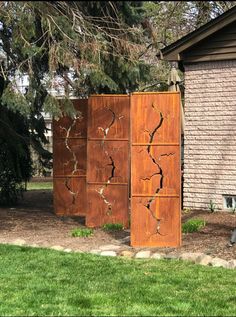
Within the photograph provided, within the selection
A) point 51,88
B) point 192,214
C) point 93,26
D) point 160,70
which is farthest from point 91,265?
point 160,70

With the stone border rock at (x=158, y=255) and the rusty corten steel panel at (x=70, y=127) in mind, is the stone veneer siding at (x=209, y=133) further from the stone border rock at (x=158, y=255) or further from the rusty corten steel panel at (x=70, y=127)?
the stone border rock at (x=158, y=255)

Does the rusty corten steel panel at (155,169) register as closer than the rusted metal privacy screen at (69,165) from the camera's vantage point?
Yes

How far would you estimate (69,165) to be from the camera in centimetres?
1233

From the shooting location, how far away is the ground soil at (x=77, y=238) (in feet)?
26.2

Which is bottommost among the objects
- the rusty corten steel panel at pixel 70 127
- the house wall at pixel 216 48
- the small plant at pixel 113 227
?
the small plant at pixel 113 227

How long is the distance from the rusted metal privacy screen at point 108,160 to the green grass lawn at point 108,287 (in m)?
2.81

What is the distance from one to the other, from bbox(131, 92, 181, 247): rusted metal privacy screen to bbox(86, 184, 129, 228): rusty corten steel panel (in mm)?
2174

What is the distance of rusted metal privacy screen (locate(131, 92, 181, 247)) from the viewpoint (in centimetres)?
808

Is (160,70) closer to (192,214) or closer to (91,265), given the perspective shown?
(192,214)

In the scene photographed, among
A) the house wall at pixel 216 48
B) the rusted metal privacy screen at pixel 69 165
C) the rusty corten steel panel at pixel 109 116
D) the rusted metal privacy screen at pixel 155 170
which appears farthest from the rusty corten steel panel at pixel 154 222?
the house wall at pixel 216 48

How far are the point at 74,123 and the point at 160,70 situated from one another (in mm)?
10587

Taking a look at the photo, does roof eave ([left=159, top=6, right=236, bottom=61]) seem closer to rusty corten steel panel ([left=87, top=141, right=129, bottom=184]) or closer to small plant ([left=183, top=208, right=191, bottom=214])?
rusty corten steel panel ([left=87, top=141, right=129, bottom=184])

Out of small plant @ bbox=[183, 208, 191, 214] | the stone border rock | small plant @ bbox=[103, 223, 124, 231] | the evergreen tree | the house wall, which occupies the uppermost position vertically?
the house wall

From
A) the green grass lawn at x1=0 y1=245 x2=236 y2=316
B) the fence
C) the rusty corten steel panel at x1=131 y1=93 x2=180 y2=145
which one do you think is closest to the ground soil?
the fence
